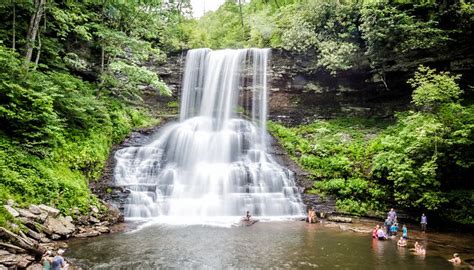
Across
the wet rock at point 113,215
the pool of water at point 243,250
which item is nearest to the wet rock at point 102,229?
the pool of water at point 243,250

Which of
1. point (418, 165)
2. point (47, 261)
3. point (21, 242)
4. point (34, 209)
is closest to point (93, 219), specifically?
point (34, 209)

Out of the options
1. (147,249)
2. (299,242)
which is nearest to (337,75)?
(299,242)

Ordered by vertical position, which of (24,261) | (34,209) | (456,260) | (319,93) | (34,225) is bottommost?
(24,261)

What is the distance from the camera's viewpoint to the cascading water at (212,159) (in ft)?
61.6

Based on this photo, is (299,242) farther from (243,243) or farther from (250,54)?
(250,54)

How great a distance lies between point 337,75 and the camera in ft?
89.9

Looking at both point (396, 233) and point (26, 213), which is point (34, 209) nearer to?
point (26, 213)

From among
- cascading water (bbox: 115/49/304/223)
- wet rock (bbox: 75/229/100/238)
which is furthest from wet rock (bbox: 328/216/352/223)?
wet rock (bbox: 75/229/100/238)

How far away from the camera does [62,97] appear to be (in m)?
17.8

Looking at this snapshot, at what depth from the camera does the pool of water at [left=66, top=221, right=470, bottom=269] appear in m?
10.9

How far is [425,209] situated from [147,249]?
45.9 feet

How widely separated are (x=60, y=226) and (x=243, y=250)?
691cm

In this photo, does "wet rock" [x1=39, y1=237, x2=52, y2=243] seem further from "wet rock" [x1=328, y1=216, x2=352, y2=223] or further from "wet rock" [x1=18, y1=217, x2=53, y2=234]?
"wet rock" [x1=328, y1=216, x2=352, y2=223]

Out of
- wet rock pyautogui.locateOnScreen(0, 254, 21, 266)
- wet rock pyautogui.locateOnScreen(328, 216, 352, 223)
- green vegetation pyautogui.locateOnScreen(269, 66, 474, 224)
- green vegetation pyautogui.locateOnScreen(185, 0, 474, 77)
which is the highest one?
green vegetation pyautogui.locateOnScreen(185, 0, 474, 77)
